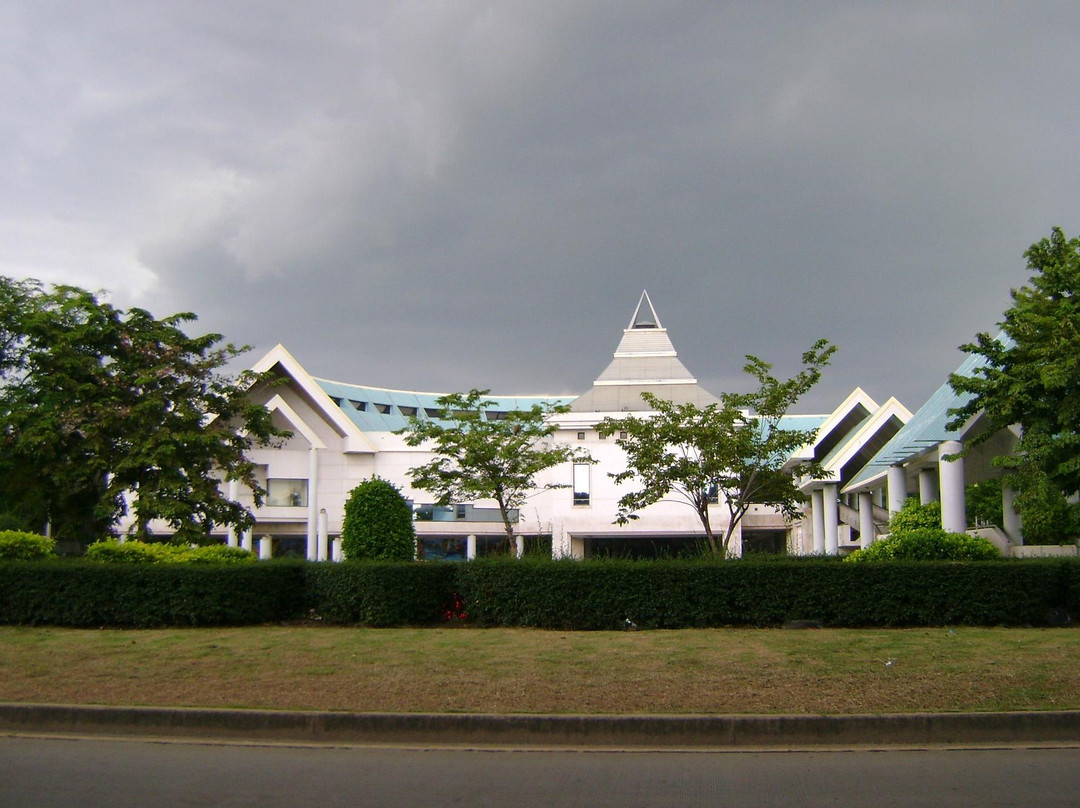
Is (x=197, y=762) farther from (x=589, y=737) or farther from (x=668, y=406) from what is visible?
(x=668, y=406)

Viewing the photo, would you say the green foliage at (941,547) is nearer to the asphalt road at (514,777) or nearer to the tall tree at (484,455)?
the asphalt road at (514,777)

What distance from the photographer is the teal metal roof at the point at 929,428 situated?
22.8 metres

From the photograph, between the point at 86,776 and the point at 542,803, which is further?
the point at 86,776

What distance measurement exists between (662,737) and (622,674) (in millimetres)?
1956

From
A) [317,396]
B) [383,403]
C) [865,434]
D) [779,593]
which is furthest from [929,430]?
[383,403]

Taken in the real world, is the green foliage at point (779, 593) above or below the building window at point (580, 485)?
below

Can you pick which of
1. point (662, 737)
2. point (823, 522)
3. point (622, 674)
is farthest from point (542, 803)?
point (823, 522)

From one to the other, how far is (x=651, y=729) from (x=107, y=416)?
23246mm

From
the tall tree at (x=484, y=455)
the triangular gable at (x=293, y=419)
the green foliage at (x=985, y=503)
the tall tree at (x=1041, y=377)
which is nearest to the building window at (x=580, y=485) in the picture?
the tall tree at (x=484, y=455)

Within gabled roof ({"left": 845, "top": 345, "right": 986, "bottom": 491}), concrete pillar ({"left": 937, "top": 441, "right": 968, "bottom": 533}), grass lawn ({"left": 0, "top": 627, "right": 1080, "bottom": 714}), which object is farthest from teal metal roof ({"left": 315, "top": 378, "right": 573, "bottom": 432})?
grass lawn ({"left": 0, "top": 627, "right": 1080, "bottom": 714})

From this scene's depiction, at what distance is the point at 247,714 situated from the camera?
30.9 ft

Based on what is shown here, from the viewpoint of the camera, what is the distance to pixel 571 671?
1113 centimetres

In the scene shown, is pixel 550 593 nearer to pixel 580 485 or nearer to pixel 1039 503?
pixel 1039 503

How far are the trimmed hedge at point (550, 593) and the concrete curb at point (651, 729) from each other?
5.54 metres
